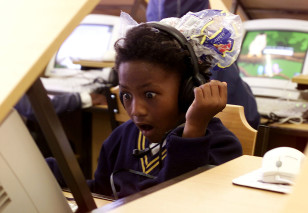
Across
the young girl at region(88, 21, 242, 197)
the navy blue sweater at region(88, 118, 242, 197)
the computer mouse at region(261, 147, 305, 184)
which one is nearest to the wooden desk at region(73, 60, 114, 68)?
Result: the navy blue sweater at region(88, 118, 242, 197)

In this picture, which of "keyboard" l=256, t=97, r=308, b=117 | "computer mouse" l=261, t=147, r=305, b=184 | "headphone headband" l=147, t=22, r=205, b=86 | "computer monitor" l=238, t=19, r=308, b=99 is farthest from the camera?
"computer monitor" l=238, t=19, r=308, b=99

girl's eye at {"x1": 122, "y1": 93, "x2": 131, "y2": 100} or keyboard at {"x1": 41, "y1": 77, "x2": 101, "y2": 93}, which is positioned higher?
girl's eye at {"x1": 122, "y1": 93, "x2": 131, "y2": 100}

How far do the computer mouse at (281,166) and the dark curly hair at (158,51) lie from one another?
1.12ft

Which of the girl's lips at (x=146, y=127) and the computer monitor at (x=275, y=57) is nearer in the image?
the girl's lips at (x=146, y=127)

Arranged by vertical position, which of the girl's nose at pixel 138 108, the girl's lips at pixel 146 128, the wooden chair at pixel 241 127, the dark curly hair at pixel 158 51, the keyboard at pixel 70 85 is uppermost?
the dark curly hair at pixel 158 51

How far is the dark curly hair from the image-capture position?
3.14ft

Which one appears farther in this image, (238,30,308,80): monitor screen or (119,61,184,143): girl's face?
(238,30,308,80): monitor screen

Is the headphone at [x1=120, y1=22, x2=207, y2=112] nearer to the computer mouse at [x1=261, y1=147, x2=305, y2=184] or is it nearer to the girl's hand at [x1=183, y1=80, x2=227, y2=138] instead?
the girl's hand at [x1=183, y1=80, x2=227, y2=138]

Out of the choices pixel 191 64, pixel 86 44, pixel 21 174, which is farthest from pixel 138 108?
pixel 86 44

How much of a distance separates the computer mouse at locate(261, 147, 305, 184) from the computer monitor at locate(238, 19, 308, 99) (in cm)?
170

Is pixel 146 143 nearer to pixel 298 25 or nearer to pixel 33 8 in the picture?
pixel 33 8

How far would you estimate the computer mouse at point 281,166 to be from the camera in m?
0.61

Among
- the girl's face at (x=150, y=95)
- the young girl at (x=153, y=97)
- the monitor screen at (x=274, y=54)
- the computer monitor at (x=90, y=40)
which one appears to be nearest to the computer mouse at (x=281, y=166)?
the young girl at (x=153, y=97)

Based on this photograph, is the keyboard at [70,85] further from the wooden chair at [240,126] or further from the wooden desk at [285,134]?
the wooden chair at [240,126]
